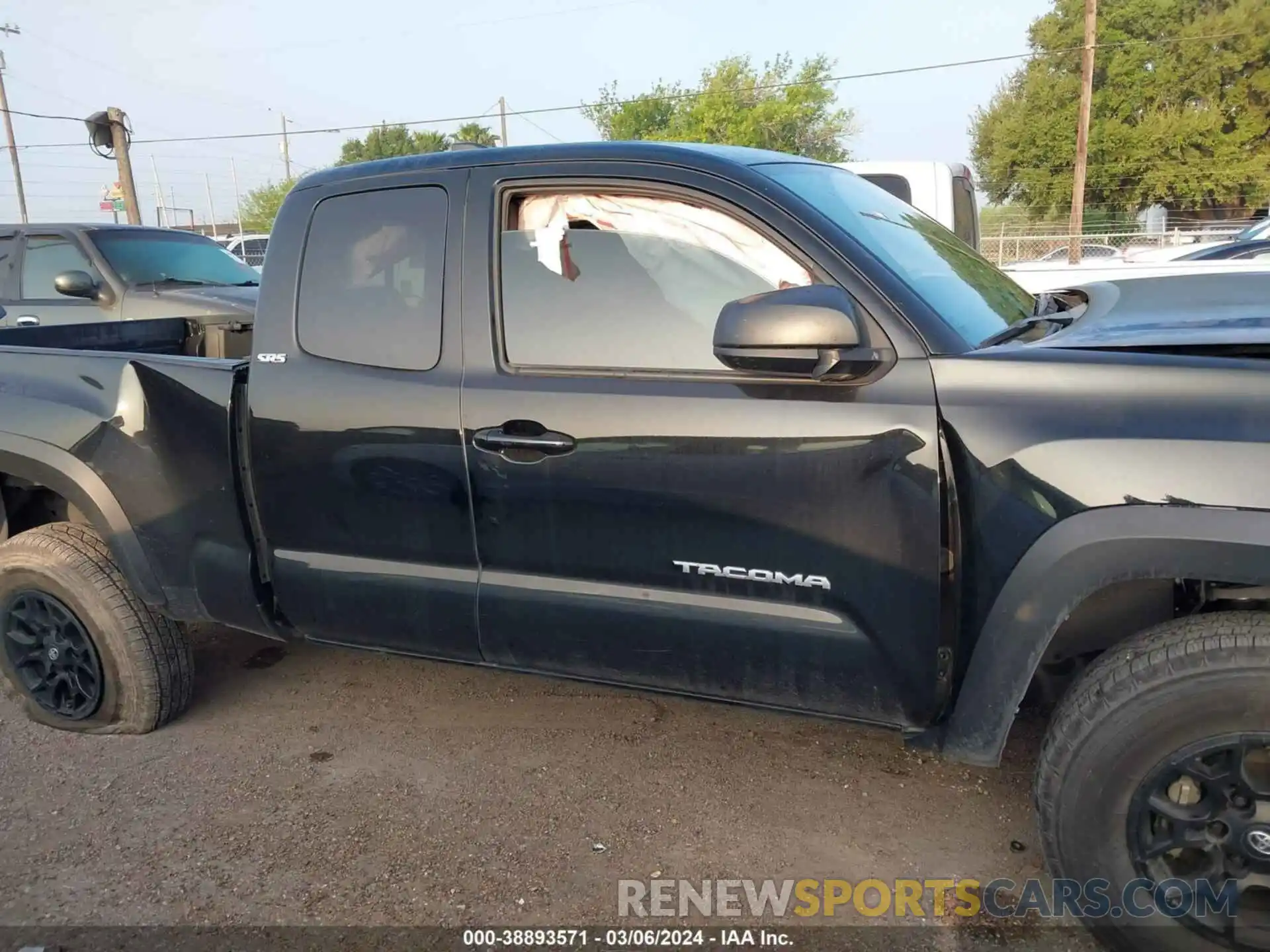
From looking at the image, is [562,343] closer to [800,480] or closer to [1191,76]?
[800,480]

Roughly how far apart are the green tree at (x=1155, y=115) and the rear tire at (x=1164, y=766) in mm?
38296

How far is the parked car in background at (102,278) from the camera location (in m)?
7.93

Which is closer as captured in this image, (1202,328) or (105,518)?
(1202,328)

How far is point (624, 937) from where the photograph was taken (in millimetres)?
2377

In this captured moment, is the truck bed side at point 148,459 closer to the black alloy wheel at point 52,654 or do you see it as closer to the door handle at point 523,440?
the black alloy wheel at point 52,654

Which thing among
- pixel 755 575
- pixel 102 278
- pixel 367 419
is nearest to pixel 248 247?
pixel 102 278

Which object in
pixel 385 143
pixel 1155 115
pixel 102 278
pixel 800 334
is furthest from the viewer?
pixel 385 143

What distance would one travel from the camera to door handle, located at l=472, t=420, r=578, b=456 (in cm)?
251

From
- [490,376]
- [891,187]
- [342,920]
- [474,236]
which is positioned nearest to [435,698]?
[342,920]

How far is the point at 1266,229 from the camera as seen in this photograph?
12344mm

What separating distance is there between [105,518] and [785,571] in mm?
2263

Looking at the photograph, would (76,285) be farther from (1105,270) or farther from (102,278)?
(1105,270)

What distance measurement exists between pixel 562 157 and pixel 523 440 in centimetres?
80

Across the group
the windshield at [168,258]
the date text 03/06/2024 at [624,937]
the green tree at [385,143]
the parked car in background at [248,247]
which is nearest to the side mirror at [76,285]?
the windshield at [168,258]
